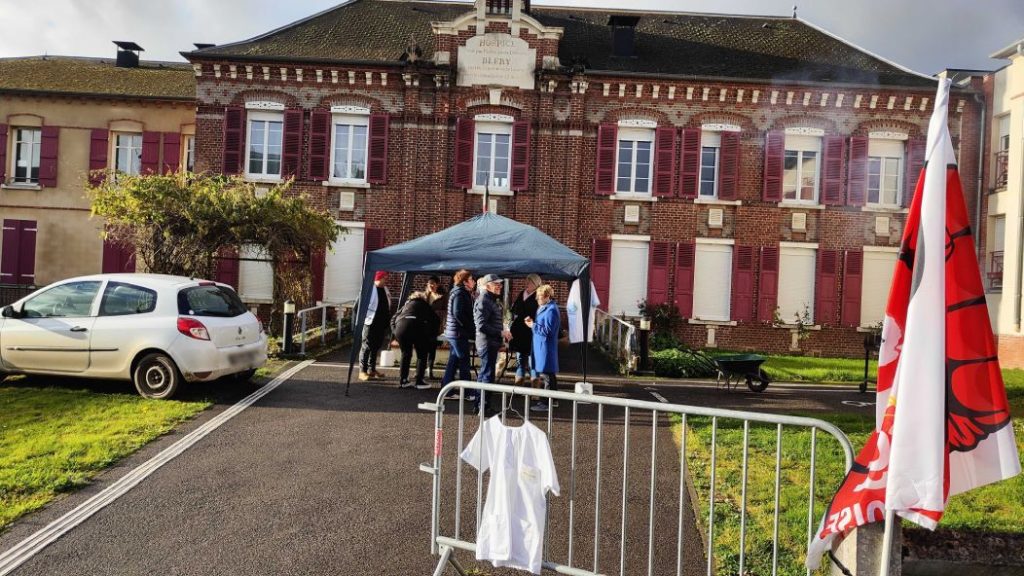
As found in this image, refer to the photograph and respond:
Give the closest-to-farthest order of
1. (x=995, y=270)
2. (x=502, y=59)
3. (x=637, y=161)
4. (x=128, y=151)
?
(x=995, y=270) < (x=502, y=59) < (x=637, y=161) < (x=128, y=151)

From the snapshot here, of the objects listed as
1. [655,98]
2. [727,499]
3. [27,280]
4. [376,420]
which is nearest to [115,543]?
[376,420]

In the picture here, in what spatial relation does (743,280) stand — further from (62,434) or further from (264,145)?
(62,434)

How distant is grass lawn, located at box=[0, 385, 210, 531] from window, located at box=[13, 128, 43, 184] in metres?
16.9

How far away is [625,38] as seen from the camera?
22.1 m

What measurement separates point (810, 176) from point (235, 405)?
58.9ft

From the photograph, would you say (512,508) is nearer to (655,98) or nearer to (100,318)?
(100,318)

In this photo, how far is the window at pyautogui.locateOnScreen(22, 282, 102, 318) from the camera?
9.30 m

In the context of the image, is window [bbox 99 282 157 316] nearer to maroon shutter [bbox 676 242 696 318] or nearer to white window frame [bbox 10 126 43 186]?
maroon shutter [bbox 676 242 696 318]

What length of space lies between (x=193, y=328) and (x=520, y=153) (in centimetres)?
1317

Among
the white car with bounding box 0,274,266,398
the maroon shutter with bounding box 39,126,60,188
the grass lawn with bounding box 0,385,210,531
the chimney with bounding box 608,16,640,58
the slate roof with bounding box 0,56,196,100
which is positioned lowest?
the grass lawn with bounding box 0,385,210,531

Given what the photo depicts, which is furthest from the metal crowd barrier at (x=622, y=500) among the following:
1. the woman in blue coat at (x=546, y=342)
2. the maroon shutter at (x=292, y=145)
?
the maroon shutter at (x=292, y=145)

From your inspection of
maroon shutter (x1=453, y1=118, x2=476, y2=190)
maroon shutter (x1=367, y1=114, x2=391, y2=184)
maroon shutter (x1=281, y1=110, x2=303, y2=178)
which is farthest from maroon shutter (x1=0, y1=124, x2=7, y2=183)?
maroon shutter (x1=453, y1=118, x2=476, y2=190)

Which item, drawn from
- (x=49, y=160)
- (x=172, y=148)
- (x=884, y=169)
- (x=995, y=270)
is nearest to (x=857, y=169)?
(x=884, y=169)

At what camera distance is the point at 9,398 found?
8891 millimetres
